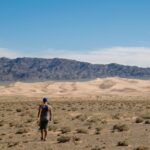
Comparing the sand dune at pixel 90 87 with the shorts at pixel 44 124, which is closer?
the shorts at pixel 44 124

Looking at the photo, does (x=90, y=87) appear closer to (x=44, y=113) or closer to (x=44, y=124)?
(x=44, y=124)

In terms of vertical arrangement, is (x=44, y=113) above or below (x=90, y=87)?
above

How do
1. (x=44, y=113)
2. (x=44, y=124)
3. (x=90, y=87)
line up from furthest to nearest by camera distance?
1. (x=90, y=87)
2. (x=44, y=124)
3. (x=44, y=113)

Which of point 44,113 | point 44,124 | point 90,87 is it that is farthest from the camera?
point 90,87

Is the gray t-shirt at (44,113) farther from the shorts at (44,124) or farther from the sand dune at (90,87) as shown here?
the sand dune at (90,87)

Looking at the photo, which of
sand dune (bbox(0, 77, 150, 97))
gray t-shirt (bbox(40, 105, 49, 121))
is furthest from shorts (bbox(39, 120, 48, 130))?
sand dune (bbox(0, 77, 150, 97))

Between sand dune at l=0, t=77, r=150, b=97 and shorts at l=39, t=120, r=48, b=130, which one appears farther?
sand dune at l=0, t=77, r=150, b=97

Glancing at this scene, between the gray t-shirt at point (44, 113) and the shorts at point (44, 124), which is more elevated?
the gray t-shirt at point (44, 113)

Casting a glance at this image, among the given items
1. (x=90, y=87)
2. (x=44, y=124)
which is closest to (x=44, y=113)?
(x=44, y=124)

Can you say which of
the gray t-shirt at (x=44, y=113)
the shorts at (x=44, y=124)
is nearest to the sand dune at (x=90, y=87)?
the shorts at (x=44, y=124)

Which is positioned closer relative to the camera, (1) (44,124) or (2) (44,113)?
(2) (44,113)

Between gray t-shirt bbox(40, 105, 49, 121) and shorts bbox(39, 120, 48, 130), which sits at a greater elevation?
gray t-shirt bbox(40, 105, 49, 121)

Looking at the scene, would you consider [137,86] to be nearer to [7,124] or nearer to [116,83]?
[116,83]

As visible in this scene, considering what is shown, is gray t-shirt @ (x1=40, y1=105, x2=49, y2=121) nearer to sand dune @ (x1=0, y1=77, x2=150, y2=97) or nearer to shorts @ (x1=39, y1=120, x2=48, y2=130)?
shorts @ (x1=39, y1=120, x2=48, y2=130)
